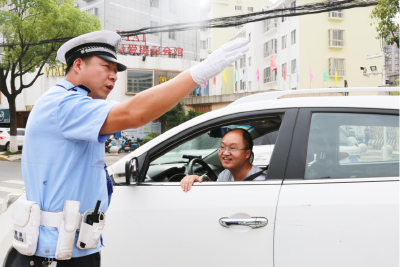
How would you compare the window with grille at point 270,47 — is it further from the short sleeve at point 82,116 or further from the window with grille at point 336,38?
the short sleeve at point 82,116

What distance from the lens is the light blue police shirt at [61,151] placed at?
61.6 inches

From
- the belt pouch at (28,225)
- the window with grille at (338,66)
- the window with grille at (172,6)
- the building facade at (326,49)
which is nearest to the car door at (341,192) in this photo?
the belt pouch at (28,225)

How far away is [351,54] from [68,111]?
32121mm

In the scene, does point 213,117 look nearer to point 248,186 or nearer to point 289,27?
point 248,186

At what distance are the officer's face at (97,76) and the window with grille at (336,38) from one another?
30.9 metres

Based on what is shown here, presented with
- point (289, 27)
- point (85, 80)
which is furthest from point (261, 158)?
point (289, 27)

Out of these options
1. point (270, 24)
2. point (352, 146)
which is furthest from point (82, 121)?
point (270, 24)

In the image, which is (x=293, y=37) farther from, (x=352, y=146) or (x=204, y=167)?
(x=352, y=146)

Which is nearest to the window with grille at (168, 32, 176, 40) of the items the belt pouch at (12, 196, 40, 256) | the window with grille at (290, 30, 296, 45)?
the window with grille at (290, 30, 296, 45)

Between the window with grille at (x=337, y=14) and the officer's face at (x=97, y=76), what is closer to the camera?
the officer's face at (x=97, y=76)

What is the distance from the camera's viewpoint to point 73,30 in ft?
58.5

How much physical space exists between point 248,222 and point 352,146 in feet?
2.23

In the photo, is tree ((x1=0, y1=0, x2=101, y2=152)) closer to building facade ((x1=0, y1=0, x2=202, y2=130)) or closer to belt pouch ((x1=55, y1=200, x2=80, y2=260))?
building facade ((x1=0, y1=0, x2=202, y2=130))

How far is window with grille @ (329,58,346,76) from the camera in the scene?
30406mm
